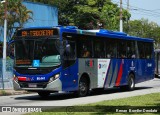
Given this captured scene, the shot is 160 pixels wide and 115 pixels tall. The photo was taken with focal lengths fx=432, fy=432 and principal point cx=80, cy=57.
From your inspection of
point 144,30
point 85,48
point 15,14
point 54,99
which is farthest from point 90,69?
point 144,30

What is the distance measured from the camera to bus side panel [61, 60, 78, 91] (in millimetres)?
18638

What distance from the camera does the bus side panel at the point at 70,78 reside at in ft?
61.1

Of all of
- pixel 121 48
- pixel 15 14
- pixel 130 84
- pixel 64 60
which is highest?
pixel 15 14

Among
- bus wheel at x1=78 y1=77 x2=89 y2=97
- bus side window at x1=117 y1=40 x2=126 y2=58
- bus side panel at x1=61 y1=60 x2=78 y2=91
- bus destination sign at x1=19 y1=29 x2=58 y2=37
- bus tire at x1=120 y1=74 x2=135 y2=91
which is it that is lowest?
bus tire at x1=120 y1=74 x2=135 y2=91

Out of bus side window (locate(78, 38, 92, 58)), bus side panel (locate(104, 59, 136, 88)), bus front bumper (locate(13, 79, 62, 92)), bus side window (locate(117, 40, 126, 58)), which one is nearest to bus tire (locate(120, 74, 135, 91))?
bus side panel (locate(104, 59, 136, 88))

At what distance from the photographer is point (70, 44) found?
19203 mm

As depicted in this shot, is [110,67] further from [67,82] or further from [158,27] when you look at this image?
[158,27]

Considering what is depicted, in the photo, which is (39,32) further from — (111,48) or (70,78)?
(111,48)

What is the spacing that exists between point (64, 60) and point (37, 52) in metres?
1.21

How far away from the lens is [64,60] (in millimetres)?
18562

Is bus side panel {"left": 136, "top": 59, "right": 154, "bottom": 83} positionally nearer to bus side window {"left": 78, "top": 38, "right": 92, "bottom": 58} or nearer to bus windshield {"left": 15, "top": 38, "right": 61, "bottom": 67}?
bus side window {"left": 78, "top": 38, "right": 92, "bottom": 58}

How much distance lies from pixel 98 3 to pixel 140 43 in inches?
1209

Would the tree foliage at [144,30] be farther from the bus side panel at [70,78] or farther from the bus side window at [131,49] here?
the bus side panel at [70,78]

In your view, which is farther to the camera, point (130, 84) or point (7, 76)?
point (7, 76)
